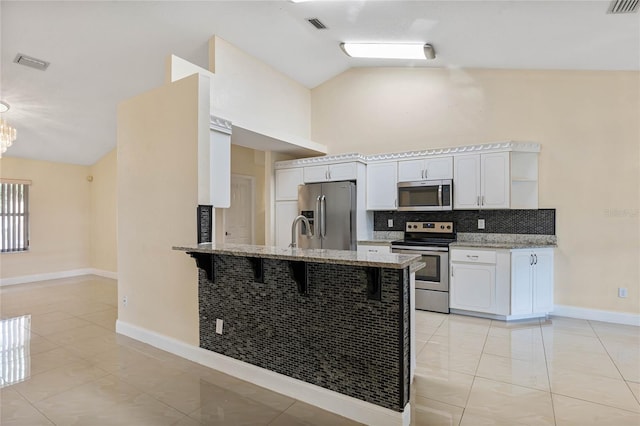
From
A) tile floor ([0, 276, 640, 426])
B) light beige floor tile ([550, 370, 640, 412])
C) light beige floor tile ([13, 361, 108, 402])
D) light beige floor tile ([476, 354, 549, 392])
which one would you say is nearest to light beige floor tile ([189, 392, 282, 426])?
tile floor ([0, 276, 640, 426])

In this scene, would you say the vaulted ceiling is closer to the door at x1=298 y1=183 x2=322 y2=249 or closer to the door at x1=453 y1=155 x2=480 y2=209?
the door at x1=453 y1=155 x2=480 y2=209

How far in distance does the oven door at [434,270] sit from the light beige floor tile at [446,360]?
127cm

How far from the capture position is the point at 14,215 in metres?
6.50

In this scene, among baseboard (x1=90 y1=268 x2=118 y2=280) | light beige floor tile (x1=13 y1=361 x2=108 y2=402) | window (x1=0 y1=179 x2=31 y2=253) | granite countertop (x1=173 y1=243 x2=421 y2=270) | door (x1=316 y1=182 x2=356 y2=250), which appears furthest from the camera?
baseboard (x1=90 y1=268 x2=118 y2=280)

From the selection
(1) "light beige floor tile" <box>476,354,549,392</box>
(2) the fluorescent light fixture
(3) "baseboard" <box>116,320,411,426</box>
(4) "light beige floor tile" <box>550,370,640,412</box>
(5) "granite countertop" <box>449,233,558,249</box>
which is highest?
(2) the fluorescent light fixture

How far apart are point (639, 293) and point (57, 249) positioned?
966 cm

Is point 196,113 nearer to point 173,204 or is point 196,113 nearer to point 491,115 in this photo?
point 173,204

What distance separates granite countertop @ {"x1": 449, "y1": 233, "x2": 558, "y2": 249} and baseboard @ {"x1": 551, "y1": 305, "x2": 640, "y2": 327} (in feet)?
2.68

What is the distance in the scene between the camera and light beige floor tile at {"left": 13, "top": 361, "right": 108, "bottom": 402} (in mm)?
2451

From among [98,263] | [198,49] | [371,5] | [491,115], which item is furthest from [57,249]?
[491,115]

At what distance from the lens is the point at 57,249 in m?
7.08

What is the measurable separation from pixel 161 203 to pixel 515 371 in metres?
3.42

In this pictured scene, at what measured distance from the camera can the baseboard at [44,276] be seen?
637 cm

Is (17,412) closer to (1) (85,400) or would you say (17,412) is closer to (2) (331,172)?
(1) (85,400)
